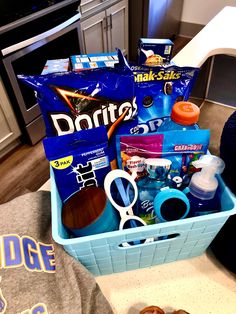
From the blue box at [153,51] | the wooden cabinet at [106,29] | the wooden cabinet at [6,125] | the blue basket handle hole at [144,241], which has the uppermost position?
the blue box at [153,51]

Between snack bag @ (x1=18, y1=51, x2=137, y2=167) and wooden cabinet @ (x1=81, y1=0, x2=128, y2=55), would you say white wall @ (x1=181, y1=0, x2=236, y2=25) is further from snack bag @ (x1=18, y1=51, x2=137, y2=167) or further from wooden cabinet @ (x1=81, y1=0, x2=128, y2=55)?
snack bag @ (x1=18, y1=51, x2=137, y2=167)

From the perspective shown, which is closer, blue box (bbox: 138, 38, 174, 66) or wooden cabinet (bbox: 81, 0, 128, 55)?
blue box (bbox: 138, 38, 174, 66)

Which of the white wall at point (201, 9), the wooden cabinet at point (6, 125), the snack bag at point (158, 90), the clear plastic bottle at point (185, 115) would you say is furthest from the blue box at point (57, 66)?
the white wall at point (201, 9)

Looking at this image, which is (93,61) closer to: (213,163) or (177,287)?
(213,163)

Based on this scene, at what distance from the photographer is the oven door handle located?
3.79 ft

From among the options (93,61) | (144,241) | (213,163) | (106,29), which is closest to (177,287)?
(144,241)

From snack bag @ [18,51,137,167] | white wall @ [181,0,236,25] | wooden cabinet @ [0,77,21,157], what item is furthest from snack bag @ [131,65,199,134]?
white wall @ [181,0,236,25]

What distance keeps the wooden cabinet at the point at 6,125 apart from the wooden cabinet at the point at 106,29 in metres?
0.61

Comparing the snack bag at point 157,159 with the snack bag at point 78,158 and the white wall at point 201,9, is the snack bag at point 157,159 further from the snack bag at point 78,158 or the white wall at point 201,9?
the white wall at point 201,9

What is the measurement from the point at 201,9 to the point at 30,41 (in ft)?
6.62

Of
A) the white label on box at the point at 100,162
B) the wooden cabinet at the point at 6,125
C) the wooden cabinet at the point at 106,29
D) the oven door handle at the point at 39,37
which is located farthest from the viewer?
the wooden cabinet at the point at 106,29

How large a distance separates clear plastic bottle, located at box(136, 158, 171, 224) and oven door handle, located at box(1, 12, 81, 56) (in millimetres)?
986

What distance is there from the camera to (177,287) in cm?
48

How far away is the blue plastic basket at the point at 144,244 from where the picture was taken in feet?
1.28
